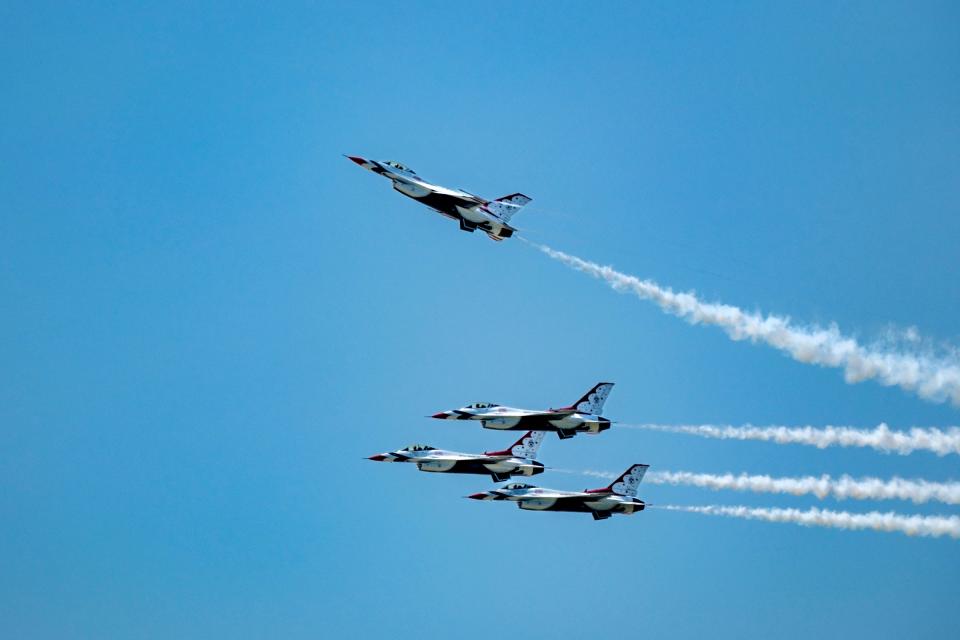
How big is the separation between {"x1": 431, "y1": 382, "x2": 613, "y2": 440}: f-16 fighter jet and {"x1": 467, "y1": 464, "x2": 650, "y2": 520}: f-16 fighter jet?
10.8 ft

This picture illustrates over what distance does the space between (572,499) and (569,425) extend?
14.1ft

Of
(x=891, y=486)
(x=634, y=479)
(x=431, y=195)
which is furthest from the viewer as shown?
(x=634, y=479)

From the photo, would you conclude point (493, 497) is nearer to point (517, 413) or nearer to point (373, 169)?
point (517, 413)

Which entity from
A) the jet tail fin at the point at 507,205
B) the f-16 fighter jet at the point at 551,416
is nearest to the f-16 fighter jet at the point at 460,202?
the jet tail fin at the point at 507,205

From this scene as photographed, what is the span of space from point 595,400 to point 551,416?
9.80ft

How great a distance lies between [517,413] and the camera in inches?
3081

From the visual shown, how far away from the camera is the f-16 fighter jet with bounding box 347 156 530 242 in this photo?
241 ft

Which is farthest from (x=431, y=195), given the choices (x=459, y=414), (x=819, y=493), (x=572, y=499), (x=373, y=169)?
(x=819, y=493)

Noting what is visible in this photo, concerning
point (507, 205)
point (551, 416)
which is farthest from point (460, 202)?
point (551, 416)

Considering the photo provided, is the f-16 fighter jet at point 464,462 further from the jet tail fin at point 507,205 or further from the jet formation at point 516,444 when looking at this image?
the jet tail fin at point 507,205

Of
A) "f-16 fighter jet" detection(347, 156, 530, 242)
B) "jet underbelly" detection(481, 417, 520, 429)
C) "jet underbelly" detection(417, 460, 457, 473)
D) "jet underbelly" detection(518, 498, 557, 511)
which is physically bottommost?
"jet underbelly" detection(518, 498, 557, 511)

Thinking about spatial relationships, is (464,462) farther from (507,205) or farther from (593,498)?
(507,205)

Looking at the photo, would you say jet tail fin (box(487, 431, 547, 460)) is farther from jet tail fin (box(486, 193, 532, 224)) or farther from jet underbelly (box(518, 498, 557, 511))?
jet tail fin (box(486, 193, 532, 224))

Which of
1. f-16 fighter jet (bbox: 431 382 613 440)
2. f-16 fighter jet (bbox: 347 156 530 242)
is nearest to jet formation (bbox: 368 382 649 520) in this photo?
f-16 fighter jet (bbox: 431 382 613 440)
